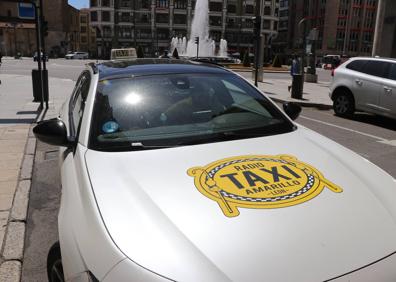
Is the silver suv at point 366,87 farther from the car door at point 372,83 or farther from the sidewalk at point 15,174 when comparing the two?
the sidewalk at point 15,174

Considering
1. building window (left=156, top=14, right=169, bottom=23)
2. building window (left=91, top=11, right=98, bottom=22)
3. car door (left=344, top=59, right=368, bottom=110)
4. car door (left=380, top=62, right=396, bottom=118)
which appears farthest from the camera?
building window (left=156, top=14, right=169, bottom=23)

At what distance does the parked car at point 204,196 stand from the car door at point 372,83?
803cm

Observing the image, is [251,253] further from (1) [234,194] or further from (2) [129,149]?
(2) [129,149]

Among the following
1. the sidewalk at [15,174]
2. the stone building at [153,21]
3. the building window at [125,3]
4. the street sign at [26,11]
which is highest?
the building window at [125,3]

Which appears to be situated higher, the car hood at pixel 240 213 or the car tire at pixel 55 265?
the car hood at pixel 240 213

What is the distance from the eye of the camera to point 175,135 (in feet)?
9.39

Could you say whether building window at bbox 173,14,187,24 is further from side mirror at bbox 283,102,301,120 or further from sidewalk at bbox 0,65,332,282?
side mirror at bbox 283,102,301,120

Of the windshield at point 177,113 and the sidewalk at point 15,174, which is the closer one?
the windshield at point 177,113

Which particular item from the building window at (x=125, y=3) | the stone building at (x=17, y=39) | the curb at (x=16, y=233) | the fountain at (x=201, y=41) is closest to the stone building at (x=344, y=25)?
the fountain at (x=201, y=41)

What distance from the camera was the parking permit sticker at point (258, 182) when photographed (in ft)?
6.84

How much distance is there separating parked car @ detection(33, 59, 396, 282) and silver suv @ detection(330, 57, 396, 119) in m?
7.84

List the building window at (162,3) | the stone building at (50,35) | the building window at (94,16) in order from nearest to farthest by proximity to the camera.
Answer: the stone building at (50,35) → the building window at (94,16) → the building window at (162,3)

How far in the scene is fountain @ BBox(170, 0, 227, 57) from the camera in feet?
213

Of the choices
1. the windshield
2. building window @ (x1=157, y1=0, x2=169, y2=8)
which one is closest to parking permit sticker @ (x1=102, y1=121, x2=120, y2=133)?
the windshield
